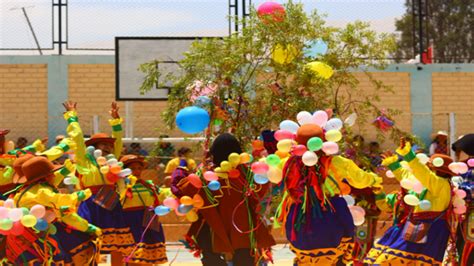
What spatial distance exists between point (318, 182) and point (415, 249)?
118cm

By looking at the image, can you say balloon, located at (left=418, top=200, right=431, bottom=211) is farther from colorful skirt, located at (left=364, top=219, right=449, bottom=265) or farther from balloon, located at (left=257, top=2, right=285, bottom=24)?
balloon, located at (left=257, top=2, right=285, bottom=24)

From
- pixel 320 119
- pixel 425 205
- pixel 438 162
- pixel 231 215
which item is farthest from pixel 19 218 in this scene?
pixel 438 162

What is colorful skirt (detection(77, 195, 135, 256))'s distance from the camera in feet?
33.4

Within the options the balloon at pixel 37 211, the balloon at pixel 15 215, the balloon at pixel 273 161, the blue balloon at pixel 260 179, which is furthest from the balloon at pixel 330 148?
the balloon at pixel 15 215

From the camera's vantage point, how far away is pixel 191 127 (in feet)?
32.4

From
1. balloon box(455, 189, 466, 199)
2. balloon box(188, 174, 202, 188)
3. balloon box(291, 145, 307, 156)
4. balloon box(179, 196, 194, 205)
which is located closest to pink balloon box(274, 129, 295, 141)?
balloon box(291, 145, 307, 156)

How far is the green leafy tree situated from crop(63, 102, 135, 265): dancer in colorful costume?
12449 mm

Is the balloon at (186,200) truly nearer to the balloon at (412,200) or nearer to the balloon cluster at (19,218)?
the balloon cluster at (19,218)

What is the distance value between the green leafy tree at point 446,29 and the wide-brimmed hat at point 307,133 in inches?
549

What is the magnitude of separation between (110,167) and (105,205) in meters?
0.47

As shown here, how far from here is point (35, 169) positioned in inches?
326

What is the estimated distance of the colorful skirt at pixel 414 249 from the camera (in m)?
8.25

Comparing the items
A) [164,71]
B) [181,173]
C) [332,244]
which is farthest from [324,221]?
[164,71]

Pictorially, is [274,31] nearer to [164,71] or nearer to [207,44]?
[207,44]
